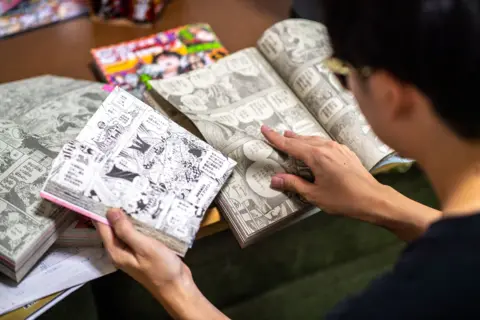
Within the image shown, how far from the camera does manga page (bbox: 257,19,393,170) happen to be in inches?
32.0

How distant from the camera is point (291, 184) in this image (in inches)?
28.7

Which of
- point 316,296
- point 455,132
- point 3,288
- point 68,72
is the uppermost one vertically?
point 455,132

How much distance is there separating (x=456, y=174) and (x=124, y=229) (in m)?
0.39

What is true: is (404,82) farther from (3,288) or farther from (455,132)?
(3,288)

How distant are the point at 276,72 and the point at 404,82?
0.44 meters

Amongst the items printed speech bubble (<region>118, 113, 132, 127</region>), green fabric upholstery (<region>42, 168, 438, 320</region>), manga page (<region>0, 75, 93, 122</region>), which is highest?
printed speech bubble (<region>118, 113, 132, 127</region>)

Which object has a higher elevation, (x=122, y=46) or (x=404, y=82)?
(x=404, y=82)

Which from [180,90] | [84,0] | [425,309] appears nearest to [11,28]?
[84,0]

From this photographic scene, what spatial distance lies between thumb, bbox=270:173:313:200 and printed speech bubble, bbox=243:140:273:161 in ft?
0.14

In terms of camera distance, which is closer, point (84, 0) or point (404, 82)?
point (404, 82)

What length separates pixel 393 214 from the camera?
2.35ft

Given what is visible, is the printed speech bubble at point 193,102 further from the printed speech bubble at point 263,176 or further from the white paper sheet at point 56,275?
the white paper sheet at point 56,275

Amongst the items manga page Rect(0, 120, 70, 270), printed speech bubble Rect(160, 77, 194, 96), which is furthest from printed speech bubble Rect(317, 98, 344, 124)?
manga page Rect(0, 120, 70, 270)

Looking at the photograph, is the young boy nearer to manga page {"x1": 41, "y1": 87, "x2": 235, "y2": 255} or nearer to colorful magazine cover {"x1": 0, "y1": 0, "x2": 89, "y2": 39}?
manga page {"x1": 41, "y1": 87, "x2": 235, "y2": 255}
